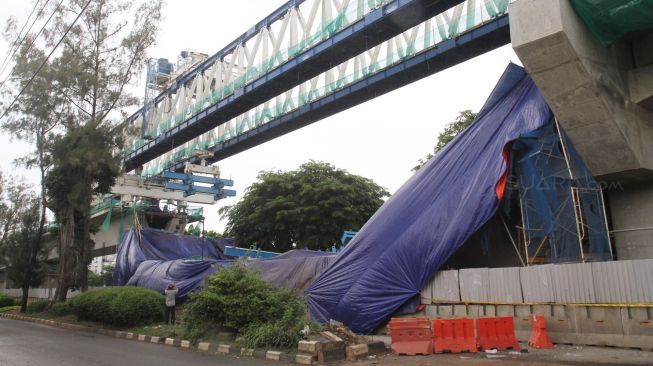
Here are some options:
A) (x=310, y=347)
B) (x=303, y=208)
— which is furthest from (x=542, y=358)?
(x=303, y=208)

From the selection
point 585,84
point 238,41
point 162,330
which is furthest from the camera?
point 238,41

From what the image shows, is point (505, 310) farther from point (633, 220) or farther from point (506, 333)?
point (633, 220)

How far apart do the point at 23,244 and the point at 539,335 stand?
109 feet

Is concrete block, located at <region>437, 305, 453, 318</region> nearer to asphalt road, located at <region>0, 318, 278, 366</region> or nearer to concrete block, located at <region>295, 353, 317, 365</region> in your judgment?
concrete block, located at <region>295, 353, 317, 365</region>

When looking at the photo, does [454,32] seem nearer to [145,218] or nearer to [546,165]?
[546,165]

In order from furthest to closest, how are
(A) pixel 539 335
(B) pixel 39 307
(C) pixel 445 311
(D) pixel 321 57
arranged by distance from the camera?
(B) pixel 39 307
(D) pixel 321 57
(C) pixel 445 311
(A) pixel 539 335

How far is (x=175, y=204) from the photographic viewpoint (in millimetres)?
42188

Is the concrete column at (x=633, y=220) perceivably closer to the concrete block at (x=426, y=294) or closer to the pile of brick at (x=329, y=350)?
the concrete block at (x=426, y=294)

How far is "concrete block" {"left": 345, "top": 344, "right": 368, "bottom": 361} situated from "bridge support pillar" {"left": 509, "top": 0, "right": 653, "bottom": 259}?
284 inches

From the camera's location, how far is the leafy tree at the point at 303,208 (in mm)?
32062

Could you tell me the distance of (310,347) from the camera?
10695 mm

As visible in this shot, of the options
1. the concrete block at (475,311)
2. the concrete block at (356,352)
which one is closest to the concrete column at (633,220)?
the concrete block at (475,311)

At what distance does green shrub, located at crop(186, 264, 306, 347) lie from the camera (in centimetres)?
1281

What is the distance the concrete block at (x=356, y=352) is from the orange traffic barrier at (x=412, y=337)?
66cm
